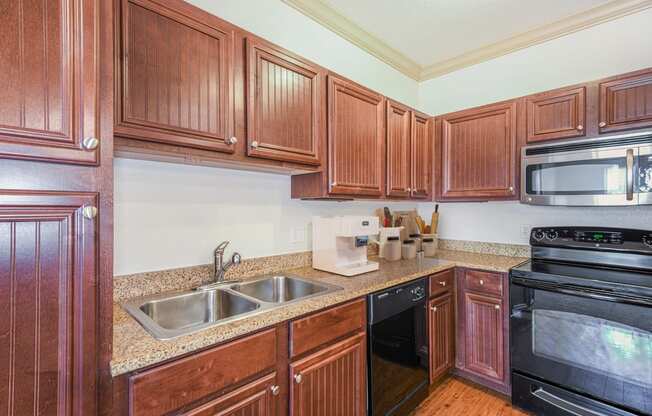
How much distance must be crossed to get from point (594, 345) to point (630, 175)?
3.29 feet

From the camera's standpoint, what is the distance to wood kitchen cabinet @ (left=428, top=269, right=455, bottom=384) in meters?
2.16

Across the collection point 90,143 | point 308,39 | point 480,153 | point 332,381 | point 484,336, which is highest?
point 308,39

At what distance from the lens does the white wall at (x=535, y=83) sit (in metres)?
2.19

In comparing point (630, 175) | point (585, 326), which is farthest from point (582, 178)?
point (585, 326)

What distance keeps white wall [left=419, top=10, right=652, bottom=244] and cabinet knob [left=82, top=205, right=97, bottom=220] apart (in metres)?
2.83

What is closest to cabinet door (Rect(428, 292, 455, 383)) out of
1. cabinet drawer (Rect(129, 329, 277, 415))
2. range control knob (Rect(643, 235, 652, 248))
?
range control knob (Rect(643, 235, 652, 248))

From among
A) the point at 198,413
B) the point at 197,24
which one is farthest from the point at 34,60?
the point at 198,413

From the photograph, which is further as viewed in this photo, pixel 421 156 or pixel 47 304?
pixel 421 156

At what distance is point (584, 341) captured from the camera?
71.6 inches

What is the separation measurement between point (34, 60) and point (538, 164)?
2589 millimetres

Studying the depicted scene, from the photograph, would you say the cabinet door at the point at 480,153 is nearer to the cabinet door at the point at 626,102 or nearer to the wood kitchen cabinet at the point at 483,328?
the cabinet door at the point at 626,102

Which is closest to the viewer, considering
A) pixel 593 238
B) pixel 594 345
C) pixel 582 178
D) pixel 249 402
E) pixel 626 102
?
pixel 249 402

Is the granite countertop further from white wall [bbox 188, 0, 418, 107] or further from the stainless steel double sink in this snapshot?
white wall [bbox 188, 0, 418, 107]

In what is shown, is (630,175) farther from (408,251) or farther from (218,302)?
(218,302)
